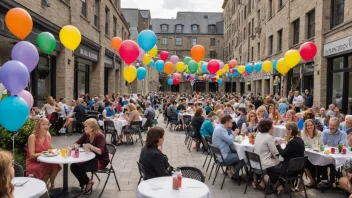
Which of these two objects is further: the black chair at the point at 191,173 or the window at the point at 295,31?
the window at the point at 295,31

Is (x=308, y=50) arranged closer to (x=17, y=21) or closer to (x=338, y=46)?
(x=338, y=46)

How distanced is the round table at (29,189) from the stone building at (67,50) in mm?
5538

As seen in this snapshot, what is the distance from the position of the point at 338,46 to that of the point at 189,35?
46.5m

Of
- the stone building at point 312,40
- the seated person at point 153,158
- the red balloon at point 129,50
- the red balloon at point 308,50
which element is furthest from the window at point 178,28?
the seated person at point 153,158

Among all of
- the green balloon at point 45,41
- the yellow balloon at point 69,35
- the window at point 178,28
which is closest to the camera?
the green balloon at point 45,41

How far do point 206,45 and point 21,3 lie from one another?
50.0 metres

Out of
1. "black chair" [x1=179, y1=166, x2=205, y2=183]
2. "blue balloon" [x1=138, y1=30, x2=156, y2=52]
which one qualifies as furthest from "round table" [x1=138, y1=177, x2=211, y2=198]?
"blue balloon" [x1=138, y1=30, x2=156, y2=52]

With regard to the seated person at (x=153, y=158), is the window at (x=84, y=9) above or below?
above

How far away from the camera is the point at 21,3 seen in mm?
9086

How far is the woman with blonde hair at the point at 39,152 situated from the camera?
17.7 feet

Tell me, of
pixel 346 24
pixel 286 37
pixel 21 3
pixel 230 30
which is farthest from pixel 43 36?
pixel 230 30

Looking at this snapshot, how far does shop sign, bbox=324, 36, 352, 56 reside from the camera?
38.2ft

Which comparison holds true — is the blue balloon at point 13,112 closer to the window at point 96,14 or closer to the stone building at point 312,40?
the stone building at point 312,40

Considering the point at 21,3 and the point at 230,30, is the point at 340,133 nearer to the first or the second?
the point at 21,3
